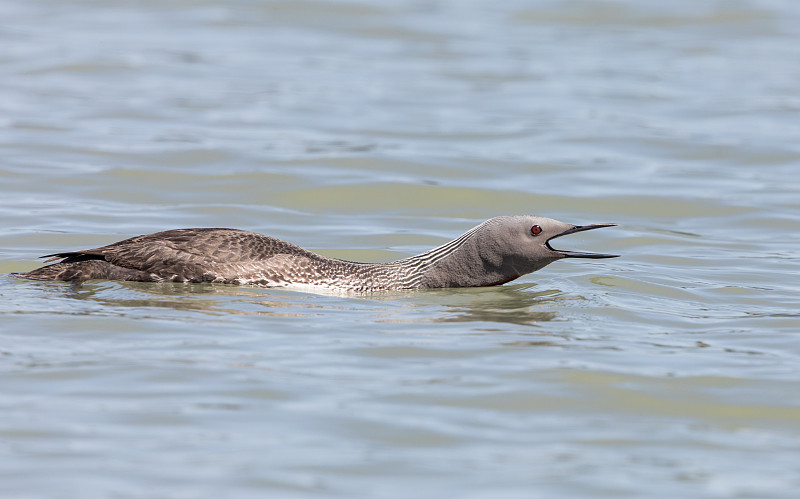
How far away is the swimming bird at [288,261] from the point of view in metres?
10.2

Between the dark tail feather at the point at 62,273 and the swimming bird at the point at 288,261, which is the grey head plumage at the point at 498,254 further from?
the dark tail feather at the point at 62,273

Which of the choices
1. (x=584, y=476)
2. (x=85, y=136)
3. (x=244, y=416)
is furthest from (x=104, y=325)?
(x=85, y=136)

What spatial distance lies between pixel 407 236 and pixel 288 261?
3387mm

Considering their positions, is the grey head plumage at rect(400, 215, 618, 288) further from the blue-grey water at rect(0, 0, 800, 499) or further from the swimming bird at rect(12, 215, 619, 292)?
the blue-grey water at rect(0, 0, 800, 499)

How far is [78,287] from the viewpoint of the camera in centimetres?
1015

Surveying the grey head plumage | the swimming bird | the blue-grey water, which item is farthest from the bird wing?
the grey head plumage

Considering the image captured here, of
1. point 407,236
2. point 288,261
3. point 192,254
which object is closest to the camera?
point 192,254

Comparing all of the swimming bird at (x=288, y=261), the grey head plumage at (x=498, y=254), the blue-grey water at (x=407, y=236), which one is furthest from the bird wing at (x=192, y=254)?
the grey head plumage at (x=498, y=254)

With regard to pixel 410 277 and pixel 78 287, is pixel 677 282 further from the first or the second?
pixel 78 287

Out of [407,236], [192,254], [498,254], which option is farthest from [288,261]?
[407,236]

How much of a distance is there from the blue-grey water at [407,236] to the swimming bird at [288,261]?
0.20 m

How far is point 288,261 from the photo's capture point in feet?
34.3

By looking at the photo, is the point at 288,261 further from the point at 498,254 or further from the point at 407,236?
the point at 407,236

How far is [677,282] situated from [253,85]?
474 inches
